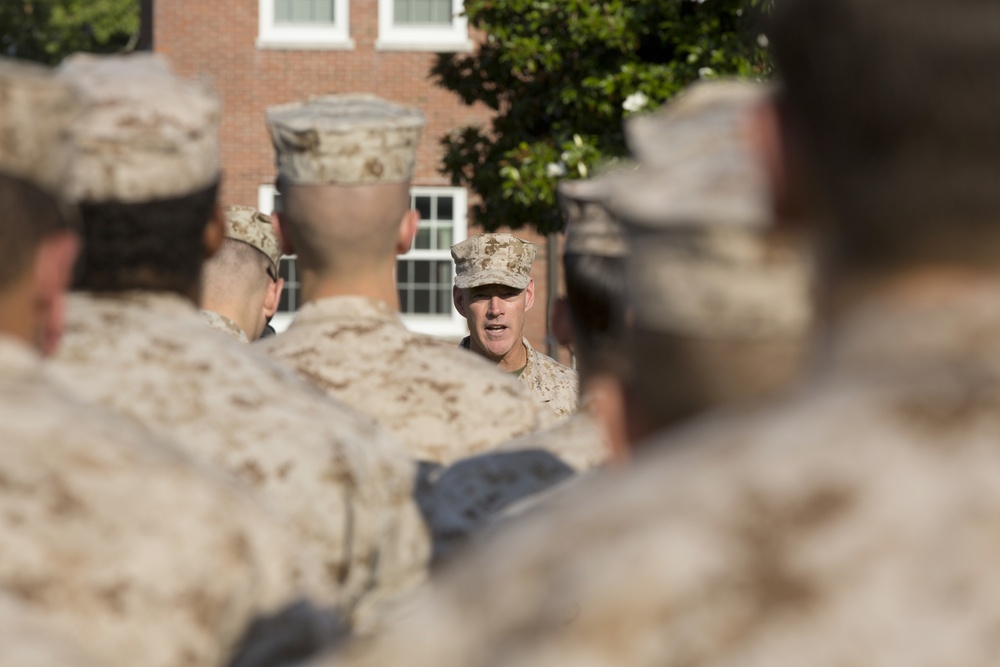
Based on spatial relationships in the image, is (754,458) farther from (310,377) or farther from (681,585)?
(310,377)

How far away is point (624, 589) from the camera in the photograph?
128cm

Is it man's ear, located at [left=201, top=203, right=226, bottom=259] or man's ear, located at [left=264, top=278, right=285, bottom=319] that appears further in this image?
man's ear, located at [left=264, top=278, right=285, bottom=319]

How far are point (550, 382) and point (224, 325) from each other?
2.19 metres

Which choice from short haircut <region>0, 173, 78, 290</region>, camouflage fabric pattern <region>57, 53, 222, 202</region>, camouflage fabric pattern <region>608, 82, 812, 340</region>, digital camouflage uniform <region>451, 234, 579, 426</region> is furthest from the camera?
digital camouflage uniform <region>451, 234, 579, 426</region>

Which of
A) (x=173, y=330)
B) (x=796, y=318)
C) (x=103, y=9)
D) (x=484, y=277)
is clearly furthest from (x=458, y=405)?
(x=103, y=9)

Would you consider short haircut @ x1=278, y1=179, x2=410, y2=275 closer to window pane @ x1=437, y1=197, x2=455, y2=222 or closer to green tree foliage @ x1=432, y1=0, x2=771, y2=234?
green tree foliage @ x1=432, y1=0, x2=771, y2=234

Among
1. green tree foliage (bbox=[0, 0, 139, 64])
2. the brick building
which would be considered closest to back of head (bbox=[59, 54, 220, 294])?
the brick building

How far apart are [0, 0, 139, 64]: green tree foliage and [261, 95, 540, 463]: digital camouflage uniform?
3250 centimetres

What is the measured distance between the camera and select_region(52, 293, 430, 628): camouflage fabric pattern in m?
2.67

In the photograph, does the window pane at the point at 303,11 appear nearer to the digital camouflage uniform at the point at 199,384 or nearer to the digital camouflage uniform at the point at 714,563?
the digital camouflage uniform at the point at 199,384

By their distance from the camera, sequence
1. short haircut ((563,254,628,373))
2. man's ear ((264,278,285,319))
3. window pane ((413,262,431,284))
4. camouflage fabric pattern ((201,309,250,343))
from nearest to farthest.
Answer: short haircut ((563,254,628,373)) < camouflage fabric pattern ((201,309,250,343)) < man's ear ((264,278,285,319)) < window pane ((413,262,431,284))

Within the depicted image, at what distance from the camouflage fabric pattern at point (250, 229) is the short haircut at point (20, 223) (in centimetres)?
576

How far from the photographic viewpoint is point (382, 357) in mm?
3775

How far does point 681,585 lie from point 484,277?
7.59 meters
